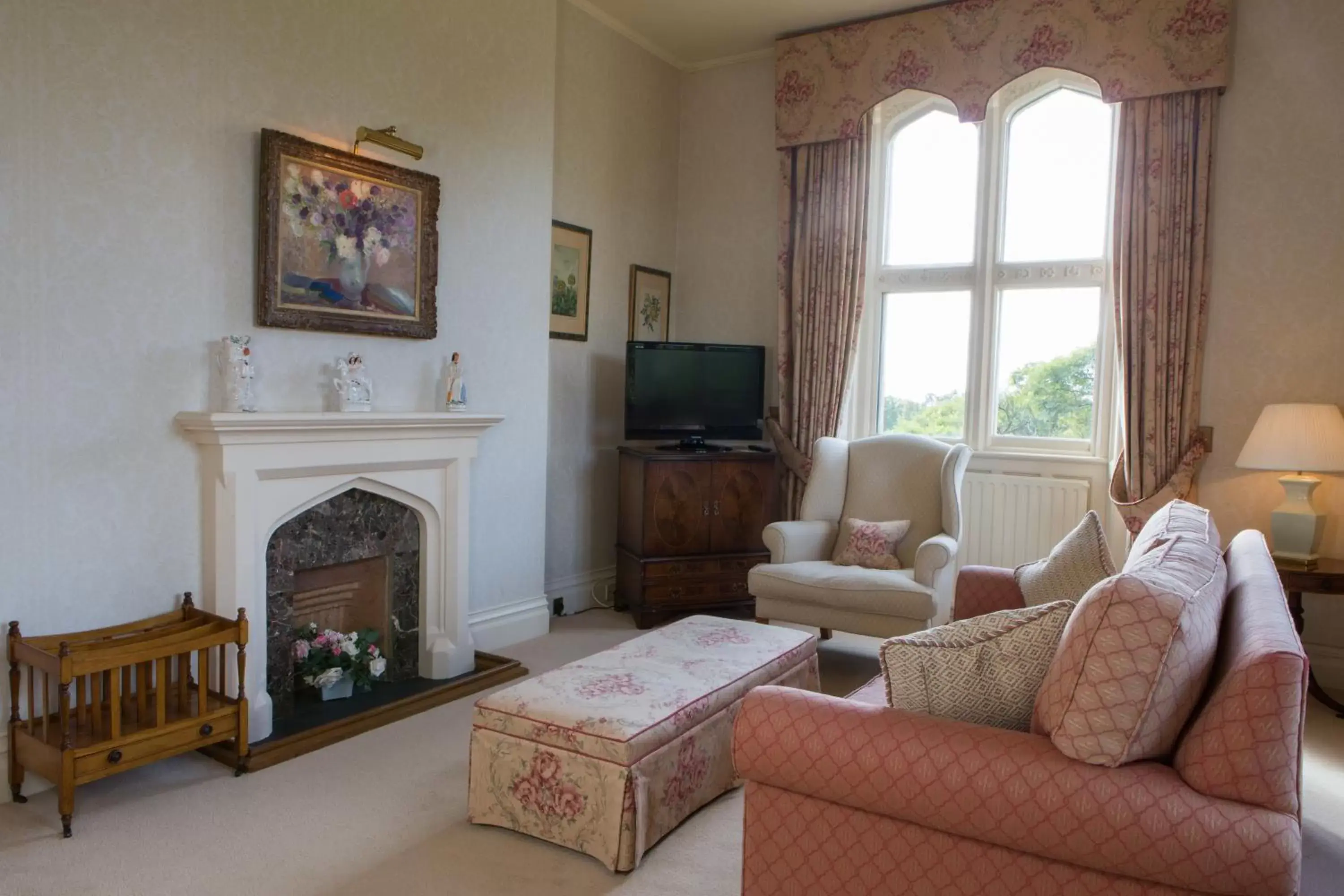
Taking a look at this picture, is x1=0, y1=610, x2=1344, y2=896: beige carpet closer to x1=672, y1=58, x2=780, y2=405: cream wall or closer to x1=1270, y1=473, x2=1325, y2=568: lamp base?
x1=1270, y1=473, x2=1325, y2=568: lamp base

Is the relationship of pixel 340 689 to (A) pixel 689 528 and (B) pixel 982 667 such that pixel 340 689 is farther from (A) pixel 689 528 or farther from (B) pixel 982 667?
(B) pixel 982 667

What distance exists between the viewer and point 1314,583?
→ 3.61 metres

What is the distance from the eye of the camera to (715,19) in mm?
5121

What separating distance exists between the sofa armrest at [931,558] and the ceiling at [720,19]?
290 centimetres

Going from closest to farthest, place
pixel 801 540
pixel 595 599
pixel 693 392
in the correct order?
pixel 801 540
pixel 693 392
pixel 595 599

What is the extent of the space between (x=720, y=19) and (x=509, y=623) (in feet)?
11.4

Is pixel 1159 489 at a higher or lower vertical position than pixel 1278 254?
lower

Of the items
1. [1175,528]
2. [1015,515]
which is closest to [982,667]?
[1175,528]

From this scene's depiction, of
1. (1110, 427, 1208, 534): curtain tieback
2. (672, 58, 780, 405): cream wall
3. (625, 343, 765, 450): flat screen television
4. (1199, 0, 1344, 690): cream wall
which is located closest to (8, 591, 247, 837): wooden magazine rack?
(625, 343, 765, 450): flat screen television

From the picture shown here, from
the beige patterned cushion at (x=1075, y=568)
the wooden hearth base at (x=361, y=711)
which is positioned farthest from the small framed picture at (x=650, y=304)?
the beige patterned cushion at (x=1075, y=568)

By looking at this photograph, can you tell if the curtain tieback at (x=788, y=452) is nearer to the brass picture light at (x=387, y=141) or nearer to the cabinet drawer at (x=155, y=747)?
the brass picture light at (x=387, y=141)

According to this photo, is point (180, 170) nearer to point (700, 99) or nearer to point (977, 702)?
point (977, 702)

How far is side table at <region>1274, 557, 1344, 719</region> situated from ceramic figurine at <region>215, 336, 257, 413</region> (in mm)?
3900

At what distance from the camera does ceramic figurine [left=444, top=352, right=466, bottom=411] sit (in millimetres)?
3988
